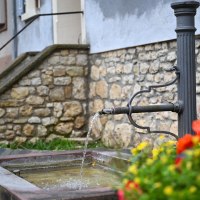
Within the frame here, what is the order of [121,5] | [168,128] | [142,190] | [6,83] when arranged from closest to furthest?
[142,190]
[168,128]
[121,5]
[6,83]

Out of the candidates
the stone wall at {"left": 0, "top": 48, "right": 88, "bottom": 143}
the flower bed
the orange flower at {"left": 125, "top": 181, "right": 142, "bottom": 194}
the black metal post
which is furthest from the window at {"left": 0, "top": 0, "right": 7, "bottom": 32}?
the orange flower at {"left": 125, "top": 181, "right": 142, "bottom": 194}

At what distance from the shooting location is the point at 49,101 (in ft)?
26.1

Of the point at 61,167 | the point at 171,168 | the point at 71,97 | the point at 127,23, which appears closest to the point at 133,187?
the point at 171,168

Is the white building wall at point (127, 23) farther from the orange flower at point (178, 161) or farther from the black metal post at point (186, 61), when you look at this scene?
the orange flower at point (178, 161)

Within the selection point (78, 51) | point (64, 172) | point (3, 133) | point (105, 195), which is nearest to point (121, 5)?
point (78, 51)

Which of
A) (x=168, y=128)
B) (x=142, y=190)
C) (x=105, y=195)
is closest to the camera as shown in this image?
(x=142, y=190)

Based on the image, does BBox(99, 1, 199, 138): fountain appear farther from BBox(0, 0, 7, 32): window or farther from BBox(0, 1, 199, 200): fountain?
BBox(0, 0, 7, 32): window

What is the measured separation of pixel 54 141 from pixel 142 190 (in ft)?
20.3

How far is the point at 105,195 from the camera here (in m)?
2.83

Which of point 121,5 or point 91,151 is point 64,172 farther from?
point 121,5

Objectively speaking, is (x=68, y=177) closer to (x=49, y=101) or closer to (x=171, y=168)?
(x=171, y=168)

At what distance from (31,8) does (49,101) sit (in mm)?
2711

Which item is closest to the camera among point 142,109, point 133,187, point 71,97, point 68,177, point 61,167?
point 133,187

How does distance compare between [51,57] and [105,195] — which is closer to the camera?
[105,195]
